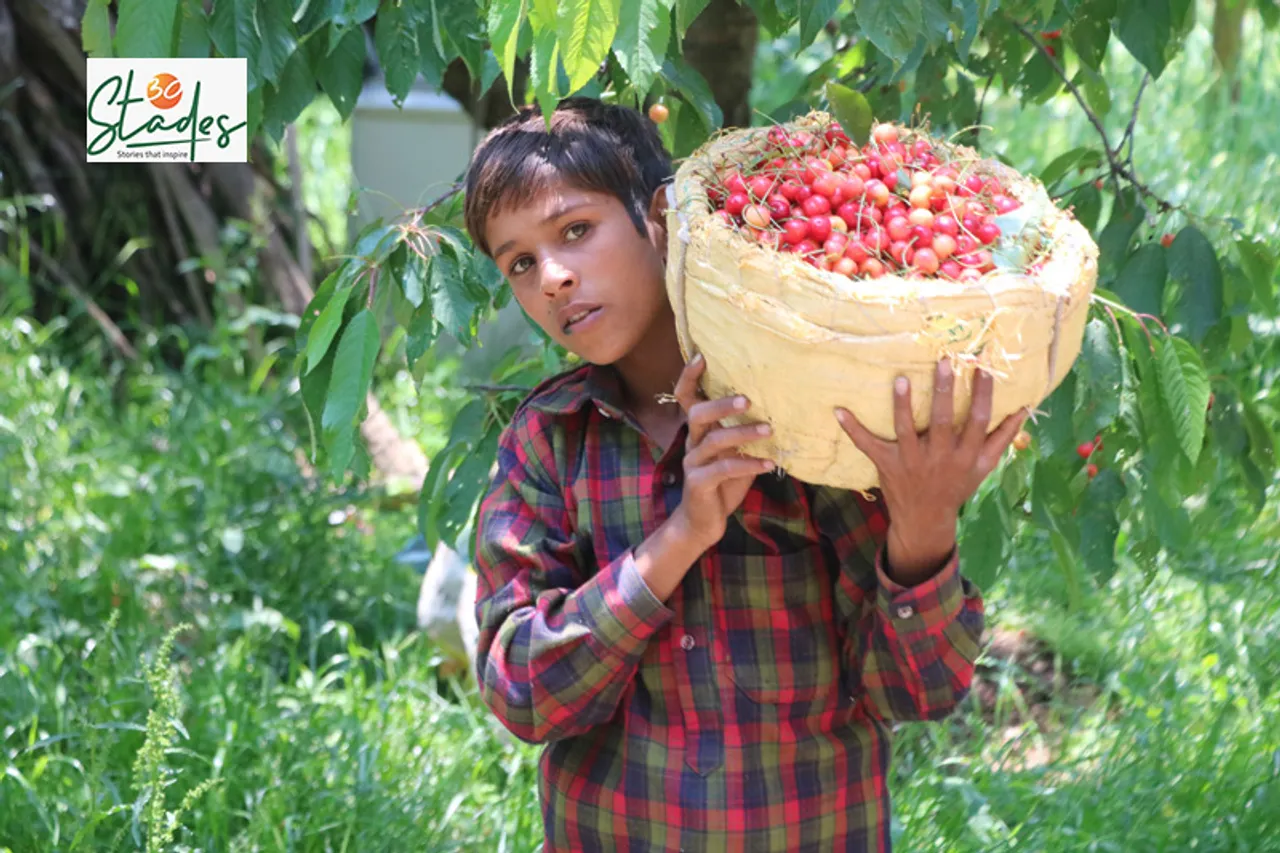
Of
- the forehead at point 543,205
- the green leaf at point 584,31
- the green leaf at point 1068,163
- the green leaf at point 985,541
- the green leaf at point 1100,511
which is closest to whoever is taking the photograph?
the green leaf at point 584,31

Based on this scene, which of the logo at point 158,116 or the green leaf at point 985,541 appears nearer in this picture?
the green leaf at point 985,541

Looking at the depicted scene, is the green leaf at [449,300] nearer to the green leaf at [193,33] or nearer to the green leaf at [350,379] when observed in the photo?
the green leaf at [350,379]

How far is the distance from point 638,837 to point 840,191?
715 mm

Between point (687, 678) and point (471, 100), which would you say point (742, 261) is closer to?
point (687, 678)

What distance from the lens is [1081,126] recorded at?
4.86 m

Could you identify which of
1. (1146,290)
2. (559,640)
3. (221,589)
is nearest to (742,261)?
(559,640)

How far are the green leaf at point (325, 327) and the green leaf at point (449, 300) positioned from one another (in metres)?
0.12

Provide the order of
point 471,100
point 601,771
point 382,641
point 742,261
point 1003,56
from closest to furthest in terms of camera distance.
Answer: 1. point 742,261
2. point 601,771
3. point 1003,56
4. point 471,100
5. point 382,641

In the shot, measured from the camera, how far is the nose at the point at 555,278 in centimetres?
138

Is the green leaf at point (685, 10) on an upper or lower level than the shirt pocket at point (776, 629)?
upper

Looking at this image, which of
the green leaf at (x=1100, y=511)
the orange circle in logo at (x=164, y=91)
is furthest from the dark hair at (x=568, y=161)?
the orange circle in logo at (x=164, y=91)

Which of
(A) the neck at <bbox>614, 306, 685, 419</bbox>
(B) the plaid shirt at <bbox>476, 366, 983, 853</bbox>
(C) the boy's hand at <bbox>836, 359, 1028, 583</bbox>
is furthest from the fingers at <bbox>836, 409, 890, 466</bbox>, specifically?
(A) the neck at <bbox>614, 306, 685, 419</bbox>

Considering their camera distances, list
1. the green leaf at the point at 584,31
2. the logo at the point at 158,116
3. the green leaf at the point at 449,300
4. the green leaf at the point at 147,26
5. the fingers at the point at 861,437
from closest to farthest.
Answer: the green leaf at the point at 584,31
the fingers at the point at 861,437
the green leaf at the point at 147,26
the green leaf at the point at 449,300
the logo at the point at 158,116

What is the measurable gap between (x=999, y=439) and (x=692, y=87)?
771 mm
